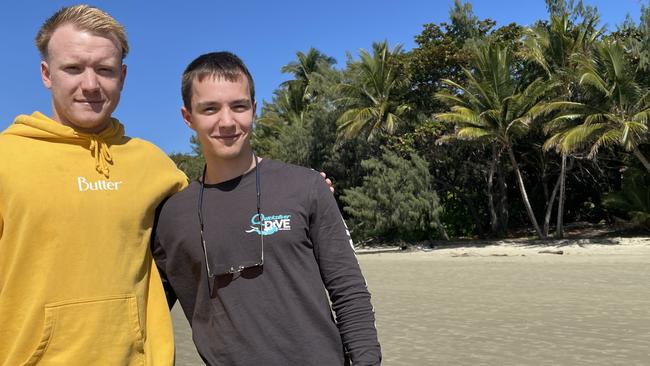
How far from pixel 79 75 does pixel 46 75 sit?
15 cm

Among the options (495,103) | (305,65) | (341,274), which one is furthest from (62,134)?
(305,65)

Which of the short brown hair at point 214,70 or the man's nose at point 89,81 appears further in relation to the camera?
the short brown hair at point 214,70

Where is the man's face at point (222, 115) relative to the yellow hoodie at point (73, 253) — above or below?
above

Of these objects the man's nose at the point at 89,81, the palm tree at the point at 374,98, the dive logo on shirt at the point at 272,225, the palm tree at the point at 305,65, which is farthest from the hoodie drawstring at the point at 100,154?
the palm tree at the point at 305,65

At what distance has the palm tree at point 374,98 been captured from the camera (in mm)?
29109

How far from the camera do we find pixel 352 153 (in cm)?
3209

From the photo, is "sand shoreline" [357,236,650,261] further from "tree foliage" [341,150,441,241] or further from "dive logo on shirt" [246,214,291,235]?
"dive logo on shirt" [246,214,291,235]

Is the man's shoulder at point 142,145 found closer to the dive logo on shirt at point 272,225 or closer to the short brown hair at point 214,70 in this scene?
the short brown hair at point 214,70

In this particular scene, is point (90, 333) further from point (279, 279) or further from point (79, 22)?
point (79, 22)

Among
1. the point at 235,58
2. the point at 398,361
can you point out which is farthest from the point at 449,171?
the point at 235,58

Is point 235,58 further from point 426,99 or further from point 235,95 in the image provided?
point 426,99

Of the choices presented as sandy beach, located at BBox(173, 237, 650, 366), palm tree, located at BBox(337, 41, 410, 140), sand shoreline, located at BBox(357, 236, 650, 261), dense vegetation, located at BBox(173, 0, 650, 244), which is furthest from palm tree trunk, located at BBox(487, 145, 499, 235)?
sandy beach, located at BBox(173, 237, 650, 366)

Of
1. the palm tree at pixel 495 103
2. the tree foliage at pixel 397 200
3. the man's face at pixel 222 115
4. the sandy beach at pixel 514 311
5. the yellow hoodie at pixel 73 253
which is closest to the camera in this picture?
the yellow hoodie at pixel 73 253

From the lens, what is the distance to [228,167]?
217cm
